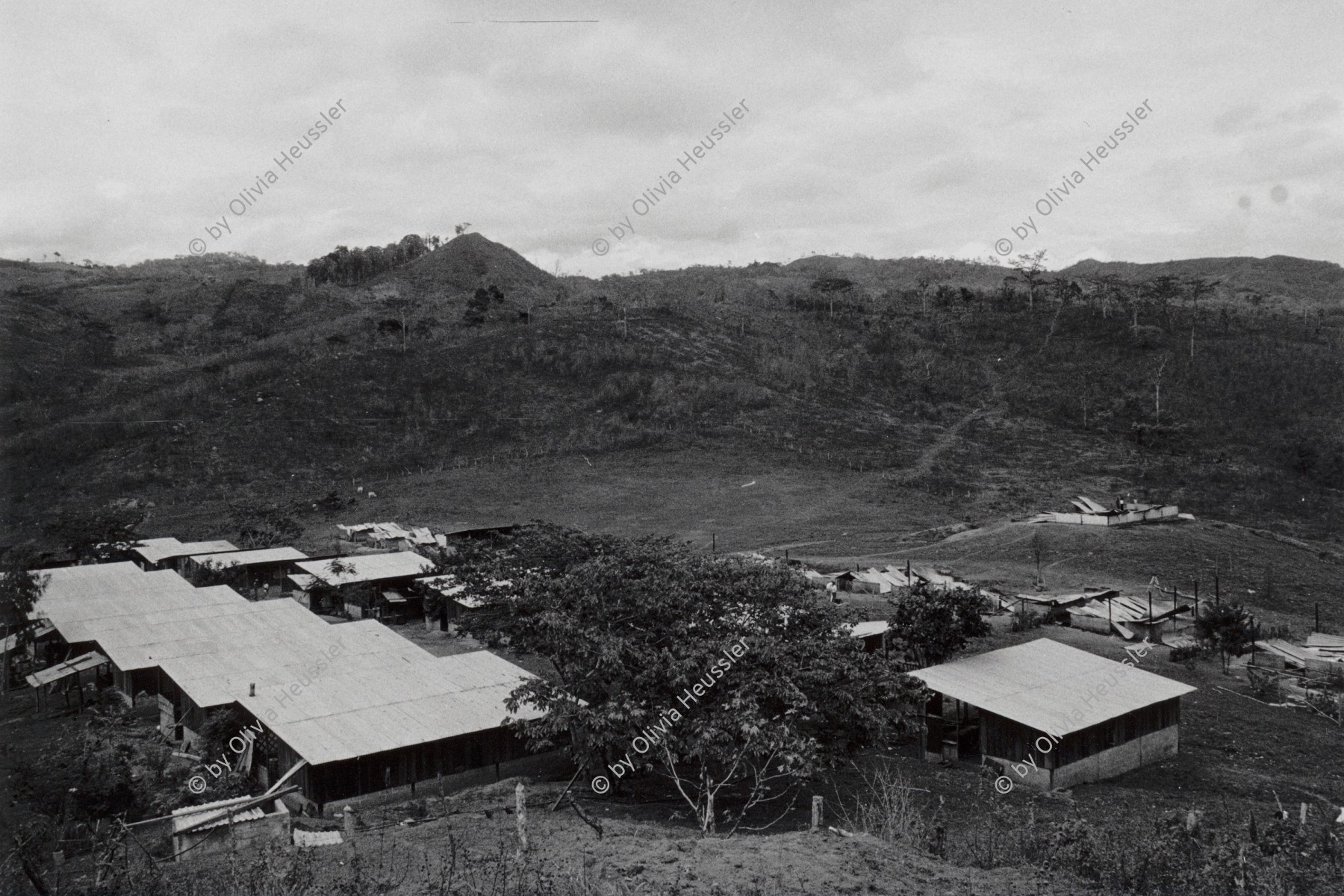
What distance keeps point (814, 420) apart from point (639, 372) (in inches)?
615

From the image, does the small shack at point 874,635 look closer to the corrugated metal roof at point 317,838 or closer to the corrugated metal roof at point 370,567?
the corrugated metal roof at point 317,838

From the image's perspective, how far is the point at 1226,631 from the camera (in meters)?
29.4

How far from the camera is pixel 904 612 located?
84.0 feet

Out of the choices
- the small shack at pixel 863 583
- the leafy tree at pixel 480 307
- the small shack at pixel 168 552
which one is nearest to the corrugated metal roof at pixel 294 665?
the small shack at pixel 168 552

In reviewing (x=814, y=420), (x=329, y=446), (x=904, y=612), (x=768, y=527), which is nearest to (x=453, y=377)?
(x=329, y=446)

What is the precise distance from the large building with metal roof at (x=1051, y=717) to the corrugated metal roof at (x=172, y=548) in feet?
107

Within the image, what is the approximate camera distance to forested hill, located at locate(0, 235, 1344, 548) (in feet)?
202

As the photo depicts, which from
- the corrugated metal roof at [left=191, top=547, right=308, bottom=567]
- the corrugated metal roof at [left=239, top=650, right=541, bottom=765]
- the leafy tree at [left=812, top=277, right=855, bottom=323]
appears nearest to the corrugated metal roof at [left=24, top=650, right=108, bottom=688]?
the corrugated metal roof at [left=239, top=650, right=541, bottom=765]

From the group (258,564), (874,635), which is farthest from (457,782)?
(258,564)

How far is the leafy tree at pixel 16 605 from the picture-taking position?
2609cm

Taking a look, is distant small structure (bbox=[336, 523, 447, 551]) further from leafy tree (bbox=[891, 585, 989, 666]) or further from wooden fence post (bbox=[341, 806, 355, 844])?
wooden fence post (bbox=[341, 806, 355, 844])

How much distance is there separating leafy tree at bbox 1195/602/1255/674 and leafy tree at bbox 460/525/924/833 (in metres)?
14.3

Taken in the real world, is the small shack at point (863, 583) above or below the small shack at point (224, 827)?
below

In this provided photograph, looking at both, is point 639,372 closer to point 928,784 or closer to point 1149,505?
point 1149,505
